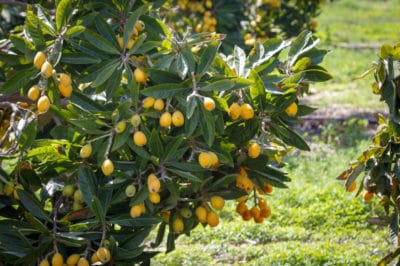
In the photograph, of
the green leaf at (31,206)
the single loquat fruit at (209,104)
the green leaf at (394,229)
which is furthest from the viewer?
the green leaf at (394,229)

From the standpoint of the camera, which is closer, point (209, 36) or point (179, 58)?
point (179, 58)

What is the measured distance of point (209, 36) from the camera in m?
2.71

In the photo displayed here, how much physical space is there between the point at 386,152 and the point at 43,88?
139cm

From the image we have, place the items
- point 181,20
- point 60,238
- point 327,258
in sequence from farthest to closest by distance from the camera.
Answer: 1. point 181,20
2. point 327,258
3. point 60,238

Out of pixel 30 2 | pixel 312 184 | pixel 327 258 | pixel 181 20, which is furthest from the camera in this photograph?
pixel 181 20

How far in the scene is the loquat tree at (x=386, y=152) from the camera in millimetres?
2846

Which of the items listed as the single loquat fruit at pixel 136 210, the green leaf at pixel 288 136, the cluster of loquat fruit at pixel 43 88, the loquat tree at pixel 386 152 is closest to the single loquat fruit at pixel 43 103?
the cluster of loquat fruit at pixel 43 88

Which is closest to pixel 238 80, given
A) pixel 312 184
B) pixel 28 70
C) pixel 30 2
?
pixel 28 70

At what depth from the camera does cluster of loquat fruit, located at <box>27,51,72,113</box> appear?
2.36 metres

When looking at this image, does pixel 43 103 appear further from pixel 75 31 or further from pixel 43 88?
pixel 75 31

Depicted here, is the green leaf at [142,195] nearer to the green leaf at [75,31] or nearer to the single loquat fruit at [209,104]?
the single loquat fruit at [209,104]

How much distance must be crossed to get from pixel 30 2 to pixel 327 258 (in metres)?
2.04

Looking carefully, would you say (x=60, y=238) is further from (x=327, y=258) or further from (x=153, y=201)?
(x=327, y=258)

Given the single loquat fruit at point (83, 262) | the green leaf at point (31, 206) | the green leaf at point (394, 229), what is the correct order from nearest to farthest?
the single loquat fruit at point (83, 262), the green leaf at point (31, 206), the green leaf at point (394, 229)
